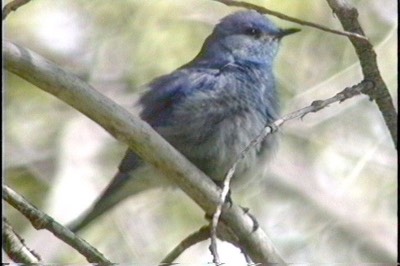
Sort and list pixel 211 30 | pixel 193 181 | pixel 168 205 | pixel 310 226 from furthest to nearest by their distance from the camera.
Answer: pixel 310 226
pixel 168 205
pixel 211 30
pixel 193 181

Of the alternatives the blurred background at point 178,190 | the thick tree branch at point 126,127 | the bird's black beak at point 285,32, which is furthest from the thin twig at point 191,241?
the bird's black beak at point 285,32

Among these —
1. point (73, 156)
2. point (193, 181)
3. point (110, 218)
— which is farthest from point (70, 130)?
point (193, 181)

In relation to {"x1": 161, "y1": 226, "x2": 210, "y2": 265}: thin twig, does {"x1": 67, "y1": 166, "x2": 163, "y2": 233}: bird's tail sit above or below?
above

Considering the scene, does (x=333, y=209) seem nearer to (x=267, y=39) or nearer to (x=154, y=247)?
(x=154, y=247)

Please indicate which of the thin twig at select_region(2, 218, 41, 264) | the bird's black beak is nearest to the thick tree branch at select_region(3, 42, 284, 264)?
the thin twig at select_region(2, 218, 41, 264)

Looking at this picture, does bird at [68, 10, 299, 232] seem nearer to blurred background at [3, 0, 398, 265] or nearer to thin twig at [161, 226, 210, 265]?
blurred background at [3, 0, 398, 265]

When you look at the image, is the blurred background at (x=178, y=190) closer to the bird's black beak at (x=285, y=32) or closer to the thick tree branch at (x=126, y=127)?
the bird's black beak at (x=285, y=32)
